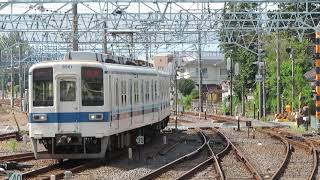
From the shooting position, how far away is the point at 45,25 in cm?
3909

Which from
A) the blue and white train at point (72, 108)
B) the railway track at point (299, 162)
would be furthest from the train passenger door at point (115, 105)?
the railway track at point (299, 162)

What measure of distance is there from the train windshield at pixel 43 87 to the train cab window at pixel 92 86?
784mm

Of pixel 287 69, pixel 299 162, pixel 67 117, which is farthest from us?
pixel 287 69

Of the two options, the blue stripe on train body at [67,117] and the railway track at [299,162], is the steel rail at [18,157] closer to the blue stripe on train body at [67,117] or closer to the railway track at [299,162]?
the blue stripe on train body at [67,117]

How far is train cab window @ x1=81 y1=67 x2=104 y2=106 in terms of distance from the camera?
16.9 metres

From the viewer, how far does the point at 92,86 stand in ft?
55.8

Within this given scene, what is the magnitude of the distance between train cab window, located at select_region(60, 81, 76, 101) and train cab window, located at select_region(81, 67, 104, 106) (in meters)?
0.22

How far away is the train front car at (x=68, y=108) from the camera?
1673 centimetres

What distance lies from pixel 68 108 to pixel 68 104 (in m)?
0.10

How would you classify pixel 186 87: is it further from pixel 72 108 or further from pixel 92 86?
pixel 72 108

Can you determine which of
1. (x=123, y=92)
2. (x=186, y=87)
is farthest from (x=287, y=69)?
(x=123, y=92)

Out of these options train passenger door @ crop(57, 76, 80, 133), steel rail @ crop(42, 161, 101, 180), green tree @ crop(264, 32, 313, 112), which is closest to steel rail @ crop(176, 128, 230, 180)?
steel rail @ crop(42, 161, 101, 180)

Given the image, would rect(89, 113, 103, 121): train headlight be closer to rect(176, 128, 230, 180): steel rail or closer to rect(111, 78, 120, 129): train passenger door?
rect(111, 78, 120, 129): train passenger door

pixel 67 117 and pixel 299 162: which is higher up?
pixel 67 117
